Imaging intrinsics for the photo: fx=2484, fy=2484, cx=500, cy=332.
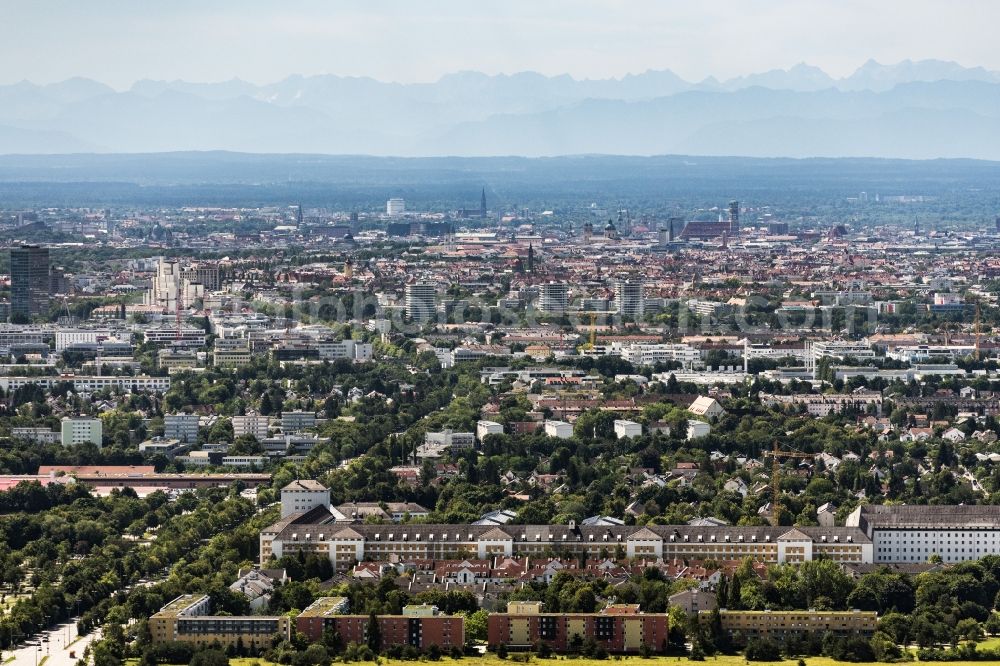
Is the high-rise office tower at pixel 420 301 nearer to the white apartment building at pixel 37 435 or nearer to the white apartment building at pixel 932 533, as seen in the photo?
the white apartment building at pixel 37 435

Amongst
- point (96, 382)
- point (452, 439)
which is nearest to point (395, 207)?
point (96, 382)

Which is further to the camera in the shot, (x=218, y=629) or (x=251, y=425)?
(x=251, y=425)

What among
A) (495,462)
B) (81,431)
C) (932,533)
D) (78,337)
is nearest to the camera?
(932,533)

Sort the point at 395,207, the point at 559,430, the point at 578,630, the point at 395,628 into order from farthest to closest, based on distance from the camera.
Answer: the point at 395,207, the point at 559,430, the point at 578,630, the point at 395,628

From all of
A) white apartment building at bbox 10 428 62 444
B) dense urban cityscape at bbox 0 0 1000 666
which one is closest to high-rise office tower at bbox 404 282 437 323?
dense urban cityscape at bbox 0 0 1000 666

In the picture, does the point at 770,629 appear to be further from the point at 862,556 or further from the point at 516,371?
the point at 516,371

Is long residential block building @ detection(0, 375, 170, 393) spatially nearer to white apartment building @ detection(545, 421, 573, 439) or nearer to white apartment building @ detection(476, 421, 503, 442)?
white apartment building @ detection(476, 421, 503, 442)

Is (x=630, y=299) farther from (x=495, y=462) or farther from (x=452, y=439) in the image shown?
(x=495, y=462)
